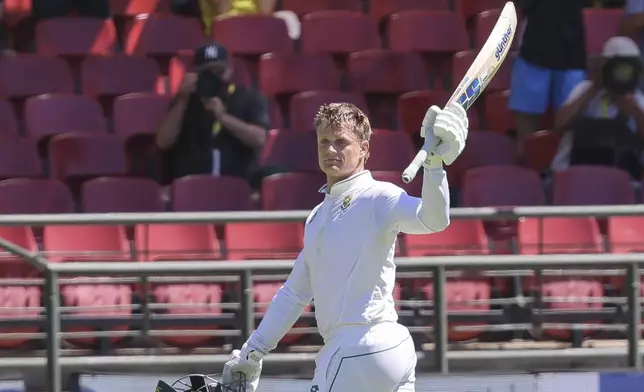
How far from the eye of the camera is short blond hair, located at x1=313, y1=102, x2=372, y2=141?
14.6 feet

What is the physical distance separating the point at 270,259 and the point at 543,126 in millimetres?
2800

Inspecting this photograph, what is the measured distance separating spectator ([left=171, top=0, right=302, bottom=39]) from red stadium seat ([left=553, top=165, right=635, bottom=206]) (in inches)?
106

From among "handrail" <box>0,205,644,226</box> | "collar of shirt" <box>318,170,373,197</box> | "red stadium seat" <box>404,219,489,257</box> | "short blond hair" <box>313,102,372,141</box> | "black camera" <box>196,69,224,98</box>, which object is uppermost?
"black camera" <box>196,69,224,98</box>

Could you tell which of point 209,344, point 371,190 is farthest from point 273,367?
point 371,190

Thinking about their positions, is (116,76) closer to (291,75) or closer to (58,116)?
(58,116)

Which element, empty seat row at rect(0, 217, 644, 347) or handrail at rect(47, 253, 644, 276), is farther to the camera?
empty seat row at rect(0, 217, 644, 347)

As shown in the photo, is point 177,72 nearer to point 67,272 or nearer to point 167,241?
point 167,241

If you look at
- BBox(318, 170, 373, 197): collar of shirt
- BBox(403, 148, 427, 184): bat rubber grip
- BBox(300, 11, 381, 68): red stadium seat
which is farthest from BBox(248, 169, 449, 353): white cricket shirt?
BBox(300, 11, 381, 68): red stadium seat

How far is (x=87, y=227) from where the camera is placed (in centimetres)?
786

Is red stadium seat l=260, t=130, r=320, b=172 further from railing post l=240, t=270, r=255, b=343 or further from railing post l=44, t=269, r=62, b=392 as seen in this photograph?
railing post l=44, t=269, r=62, b=392

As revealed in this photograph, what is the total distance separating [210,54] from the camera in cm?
858

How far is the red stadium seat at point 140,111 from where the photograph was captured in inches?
360

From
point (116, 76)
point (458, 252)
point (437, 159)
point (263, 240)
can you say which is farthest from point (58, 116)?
point (437, 159)

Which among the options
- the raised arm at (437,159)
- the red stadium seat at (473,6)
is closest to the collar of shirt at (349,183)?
the raised arm at (437,159)
